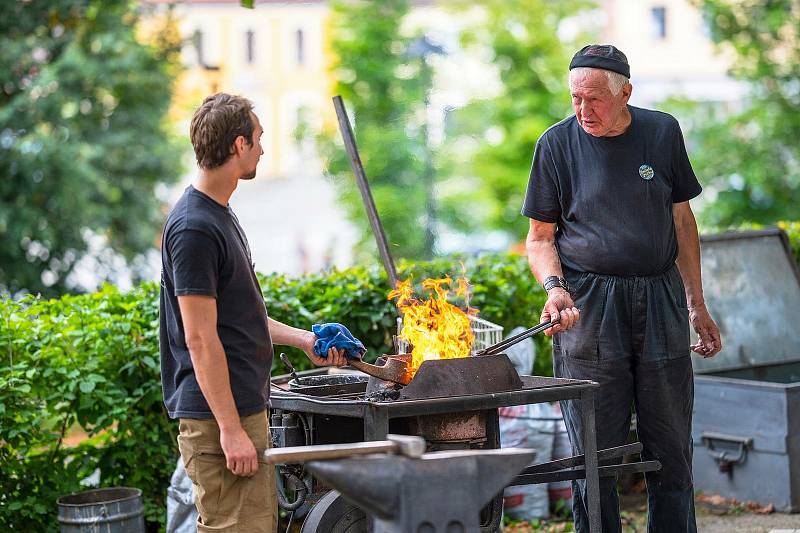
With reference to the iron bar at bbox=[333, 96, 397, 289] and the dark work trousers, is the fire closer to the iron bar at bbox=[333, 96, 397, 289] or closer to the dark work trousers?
the dark work trousers

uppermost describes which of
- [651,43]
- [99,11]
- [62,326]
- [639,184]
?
[651,43]

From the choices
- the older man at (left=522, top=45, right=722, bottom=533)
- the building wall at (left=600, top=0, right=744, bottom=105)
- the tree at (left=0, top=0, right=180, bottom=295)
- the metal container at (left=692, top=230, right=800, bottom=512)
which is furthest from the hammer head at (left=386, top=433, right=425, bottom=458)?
the building wall at (left=600, top=0, right=744, bottom=105)

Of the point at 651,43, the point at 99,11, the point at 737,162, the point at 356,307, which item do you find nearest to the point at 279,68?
the point at 651,43

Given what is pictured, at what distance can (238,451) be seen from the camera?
3.46m

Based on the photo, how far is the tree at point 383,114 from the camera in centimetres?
2550

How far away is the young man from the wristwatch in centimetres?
130

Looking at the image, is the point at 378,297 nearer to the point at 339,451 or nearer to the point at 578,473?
the point at 578,473

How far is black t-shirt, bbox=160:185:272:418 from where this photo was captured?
3.41 meters

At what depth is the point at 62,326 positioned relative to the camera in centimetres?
551

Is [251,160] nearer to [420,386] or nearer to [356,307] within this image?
[420,386]

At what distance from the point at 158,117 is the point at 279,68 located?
35447 mm

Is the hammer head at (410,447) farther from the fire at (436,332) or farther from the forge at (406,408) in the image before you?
the fire at (436,332)

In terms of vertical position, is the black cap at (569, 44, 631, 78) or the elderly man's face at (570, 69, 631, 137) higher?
the black cap at (569, 44, 631, 78)

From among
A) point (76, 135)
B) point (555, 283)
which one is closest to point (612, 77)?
point (555, 283)
